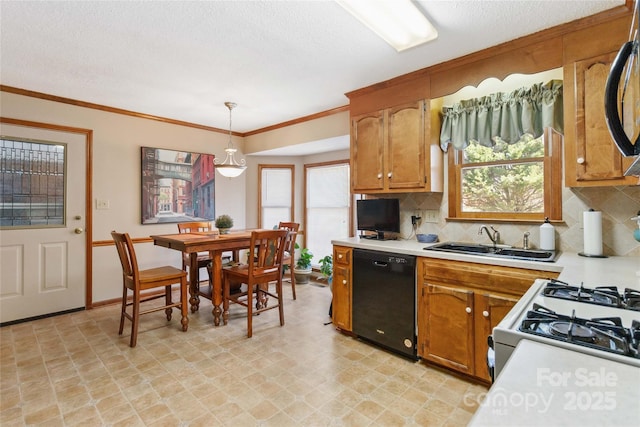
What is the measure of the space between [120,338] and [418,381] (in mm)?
2594

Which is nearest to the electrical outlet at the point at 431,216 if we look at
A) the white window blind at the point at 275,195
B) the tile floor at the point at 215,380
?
the tile floor at the point at 215,380

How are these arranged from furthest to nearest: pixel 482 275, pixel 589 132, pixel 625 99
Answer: pixel 482 275
pixel 589 132
pixel 625 99

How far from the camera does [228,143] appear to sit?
4969mm

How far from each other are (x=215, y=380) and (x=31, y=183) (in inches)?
116

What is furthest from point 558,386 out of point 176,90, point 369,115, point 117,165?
point 117,165

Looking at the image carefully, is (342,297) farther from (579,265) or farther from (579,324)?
(579,324)

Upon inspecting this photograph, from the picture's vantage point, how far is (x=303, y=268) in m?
4.91

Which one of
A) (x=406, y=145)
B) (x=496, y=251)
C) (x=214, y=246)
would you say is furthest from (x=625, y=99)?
(x=214, y=246)

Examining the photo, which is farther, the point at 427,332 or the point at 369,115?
the point at 369,115

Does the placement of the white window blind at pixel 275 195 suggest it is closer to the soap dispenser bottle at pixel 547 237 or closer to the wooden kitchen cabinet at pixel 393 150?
the wooden kitchen cabinet at pixel 393 150

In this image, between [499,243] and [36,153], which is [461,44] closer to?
[499,243]

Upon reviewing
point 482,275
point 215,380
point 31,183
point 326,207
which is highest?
point 31,183

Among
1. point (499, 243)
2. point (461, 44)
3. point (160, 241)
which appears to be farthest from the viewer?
point (160, 241)

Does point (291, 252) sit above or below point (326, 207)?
below
